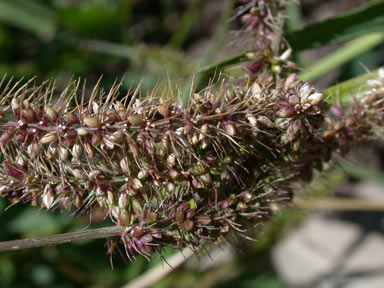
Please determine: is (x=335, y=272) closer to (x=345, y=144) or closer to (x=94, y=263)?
(x=94, y=263)

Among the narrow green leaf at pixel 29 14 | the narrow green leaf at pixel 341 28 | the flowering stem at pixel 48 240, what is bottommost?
the flowering stem at pixel 48 240

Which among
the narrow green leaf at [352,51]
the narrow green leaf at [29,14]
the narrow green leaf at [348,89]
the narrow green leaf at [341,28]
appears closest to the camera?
the narrow green leaf at [348,89]

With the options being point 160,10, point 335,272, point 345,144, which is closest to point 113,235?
point 345,144

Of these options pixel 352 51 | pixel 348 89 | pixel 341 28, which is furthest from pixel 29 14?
pixel 348 89

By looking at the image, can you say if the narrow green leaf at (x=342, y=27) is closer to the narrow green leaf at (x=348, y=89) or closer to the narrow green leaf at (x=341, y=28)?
the narrow green leaf at (x=341, y=28)

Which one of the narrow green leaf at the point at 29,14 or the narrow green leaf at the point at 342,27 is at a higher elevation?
the narrow green leaf at the point at 342,27

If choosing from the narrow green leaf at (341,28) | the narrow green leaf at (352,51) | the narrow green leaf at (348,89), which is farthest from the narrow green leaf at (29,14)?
the narrow green leaf at (348,89)

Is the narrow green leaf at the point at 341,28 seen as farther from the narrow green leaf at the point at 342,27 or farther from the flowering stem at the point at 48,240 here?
the flowering stem at the point at 48,240

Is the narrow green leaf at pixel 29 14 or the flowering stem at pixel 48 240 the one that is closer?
the flowering stem at pixel 48 240

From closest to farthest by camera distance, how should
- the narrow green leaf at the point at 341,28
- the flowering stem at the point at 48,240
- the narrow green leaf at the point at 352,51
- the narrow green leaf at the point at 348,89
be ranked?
the flowering stem at the point at 48,240
the narrow green leaf at the point at 348,89
the narrow green leaf at the point at 341,28
the narrow green leaf at the point at 352,51
